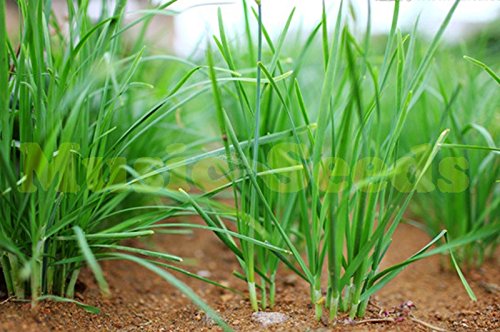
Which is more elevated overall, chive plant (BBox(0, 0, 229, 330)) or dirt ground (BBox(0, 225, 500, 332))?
chive plant (BBox(0, 0, 229, 330))

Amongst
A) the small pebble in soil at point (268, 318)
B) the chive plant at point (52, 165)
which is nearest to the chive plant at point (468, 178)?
the small pebble in soil at point (268, 318)

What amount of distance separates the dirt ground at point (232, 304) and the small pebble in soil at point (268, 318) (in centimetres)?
1

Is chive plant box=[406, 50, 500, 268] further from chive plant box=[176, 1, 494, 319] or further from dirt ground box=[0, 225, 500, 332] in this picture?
chive plant box=[176, 1, 494, 319]

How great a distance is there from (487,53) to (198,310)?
140cm

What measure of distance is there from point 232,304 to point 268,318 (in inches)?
6.1

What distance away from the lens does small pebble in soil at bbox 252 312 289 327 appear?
0.80 meters

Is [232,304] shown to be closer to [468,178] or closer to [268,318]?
[268,318]

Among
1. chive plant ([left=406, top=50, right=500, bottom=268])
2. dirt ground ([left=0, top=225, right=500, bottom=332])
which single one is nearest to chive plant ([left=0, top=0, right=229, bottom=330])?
dirt ground ([left=0, top=225, right=500, bottom=332])

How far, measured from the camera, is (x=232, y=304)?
96 cm

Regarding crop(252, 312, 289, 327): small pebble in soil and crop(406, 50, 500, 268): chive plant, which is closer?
crop(252, 312, 289, 327): small pebble in soil

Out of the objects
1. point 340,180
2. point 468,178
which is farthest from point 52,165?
point 468,178

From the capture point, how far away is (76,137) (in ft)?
2.60

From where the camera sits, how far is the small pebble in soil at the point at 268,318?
80 centimetres

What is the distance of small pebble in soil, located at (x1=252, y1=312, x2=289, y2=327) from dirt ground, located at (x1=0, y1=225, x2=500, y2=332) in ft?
0.04
